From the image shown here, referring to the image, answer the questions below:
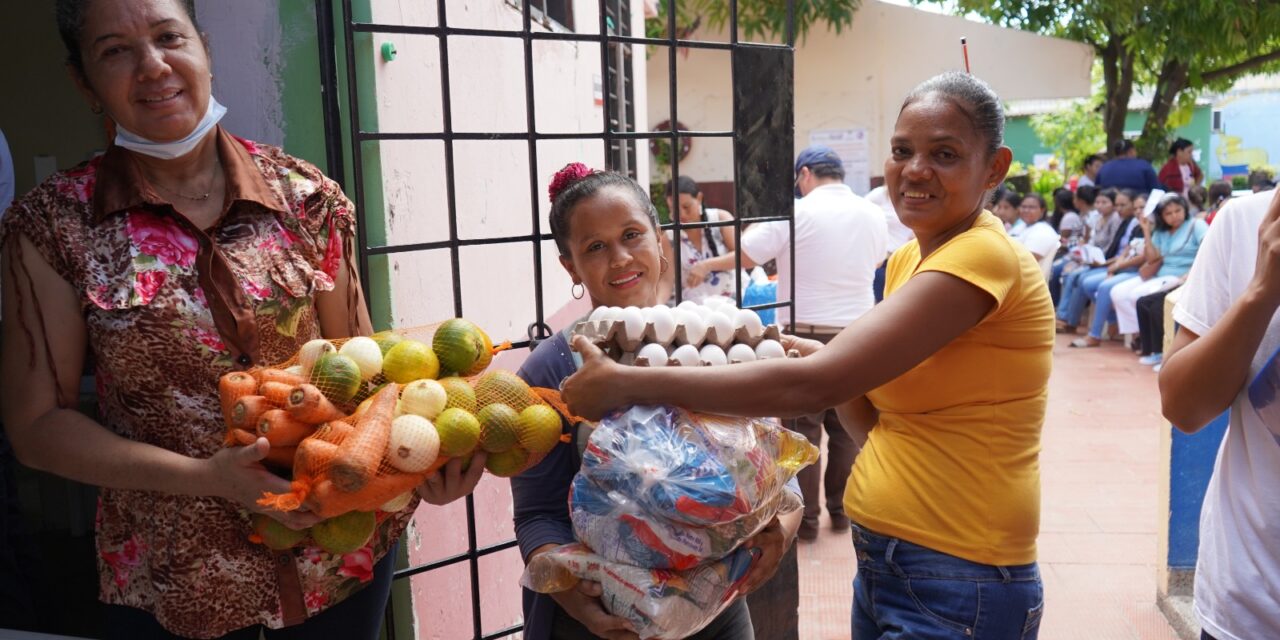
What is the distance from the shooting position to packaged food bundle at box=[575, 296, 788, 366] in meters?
1.71

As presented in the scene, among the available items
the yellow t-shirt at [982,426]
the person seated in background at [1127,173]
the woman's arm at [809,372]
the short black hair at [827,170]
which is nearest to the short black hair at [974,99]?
the yellow t-shirt at [982,426]

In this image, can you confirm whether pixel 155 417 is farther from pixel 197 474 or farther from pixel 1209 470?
pixel 1209 470

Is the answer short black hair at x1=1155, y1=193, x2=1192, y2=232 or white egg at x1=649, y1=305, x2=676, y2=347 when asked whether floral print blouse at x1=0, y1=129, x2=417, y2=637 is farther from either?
short black hair at x1=1155, y1=193, x2=1192, y2=232

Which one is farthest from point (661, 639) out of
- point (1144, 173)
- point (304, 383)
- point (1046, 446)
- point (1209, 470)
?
point (1144, 173)

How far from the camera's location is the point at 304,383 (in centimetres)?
165

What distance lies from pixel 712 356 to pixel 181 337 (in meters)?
1.00

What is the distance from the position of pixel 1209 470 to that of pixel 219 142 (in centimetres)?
382

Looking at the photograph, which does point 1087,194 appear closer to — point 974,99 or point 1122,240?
point 1122,240

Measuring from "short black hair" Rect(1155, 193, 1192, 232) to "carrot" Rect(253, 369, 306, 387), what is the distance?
33.0 feet

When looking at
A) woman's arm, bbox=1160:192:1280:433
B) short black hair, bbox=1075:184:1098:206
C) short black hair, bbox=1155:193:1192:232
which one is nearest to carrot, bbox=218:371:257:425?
woman's arm, bbox=1160:192:1280:433

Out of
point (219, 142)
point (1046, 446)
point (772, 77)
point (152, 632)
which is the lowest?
point (1046, 446)

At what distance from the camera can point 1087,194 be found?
1291 centimetres

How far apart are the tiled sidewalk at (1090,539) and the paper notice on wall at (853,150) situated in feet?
15.2

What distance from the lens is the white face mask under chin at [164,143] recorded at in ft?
6.02
